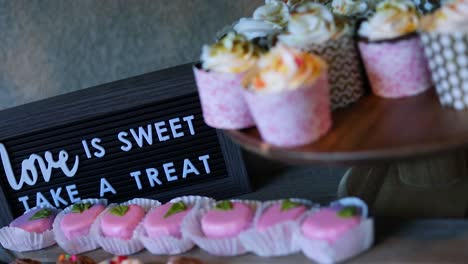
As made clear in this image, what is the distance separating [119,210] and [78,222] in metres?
0.13

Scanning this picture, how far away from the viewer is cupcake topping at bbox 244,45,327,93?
3.88 ft

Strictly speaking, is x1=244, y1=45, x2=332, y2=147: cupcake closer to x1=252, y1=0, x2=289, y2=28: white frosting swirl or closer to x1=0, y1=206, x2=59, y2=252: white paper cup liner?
x1=252, y1=0, x2=289, y2=28: white frosting swirl

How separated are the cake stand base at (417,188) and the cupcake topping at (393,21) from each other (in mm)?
527

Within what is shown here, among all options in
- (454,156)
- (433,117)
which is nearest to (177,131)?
(454,156)

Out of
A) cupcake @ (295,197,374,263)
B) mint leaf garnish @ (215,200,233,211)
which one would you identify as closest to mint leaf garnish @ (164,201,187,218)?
mint leaf garnish @ (215,200,233,211)

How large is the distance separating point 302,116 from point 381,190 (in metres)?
0.75

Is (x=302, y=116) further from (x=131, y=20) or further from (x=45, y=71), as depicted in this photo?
(x=45, y=71)

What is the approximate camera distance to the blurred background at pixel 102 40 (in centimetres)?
213

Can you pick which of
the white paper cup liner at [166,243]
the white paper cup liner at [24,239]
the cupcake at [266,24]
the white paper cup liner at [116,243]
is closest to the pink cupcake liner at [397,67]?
the cupcake at [266,24]

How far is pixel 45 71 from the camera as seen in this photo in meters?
2.20

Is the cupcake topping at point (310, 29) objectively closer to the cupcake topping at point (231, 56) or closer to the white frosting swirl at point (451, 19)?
the cupcake topping at point (231, 56)

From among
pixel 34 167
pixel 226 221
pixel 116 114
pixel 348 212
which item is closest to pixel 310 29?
pixel 348 212

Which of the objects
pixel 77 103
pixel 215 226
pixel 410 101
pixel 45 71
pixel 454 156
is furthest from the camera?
pixel 45 71

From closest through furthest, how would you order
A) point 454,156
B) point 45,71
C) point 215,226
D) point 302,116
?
point 302,116, point 215,226, point 454,156, point 45,71
